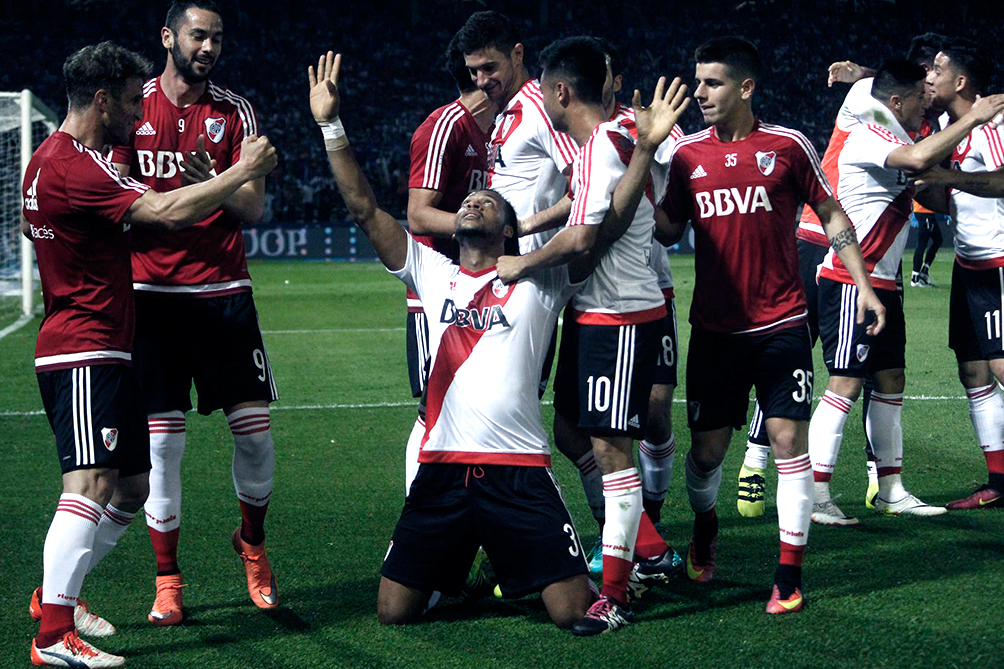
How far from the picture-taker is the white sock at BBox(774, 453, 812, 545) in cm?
451

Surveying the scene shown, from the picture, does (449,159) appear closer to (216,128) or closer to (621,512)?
(216,128)

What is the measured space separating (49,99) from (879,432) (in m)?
28.9

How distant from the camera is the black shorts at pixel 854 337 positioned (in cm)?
594

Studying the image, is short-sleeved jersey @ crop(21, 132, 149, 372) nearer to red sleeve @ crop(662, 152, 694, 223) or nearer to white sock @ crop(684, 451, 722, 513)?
red sleeve @ crop(662, 152, 694, 223)

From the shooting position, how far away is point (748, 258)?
4.72 meters

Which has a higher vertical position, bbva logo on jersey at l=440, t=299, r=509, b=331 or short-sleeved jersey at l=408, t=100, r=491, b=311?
short-sleeved jersey at l=408, t=100, r=491, b=311

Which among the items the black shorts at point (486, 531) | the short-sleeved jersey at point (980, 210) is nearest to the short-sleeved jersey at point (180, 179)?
the black shorts at point (486, 531)

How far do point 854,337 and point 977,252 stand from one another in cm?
106

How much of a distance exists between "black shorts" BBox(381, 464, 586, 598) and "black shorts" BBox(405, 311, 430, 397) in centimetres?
82

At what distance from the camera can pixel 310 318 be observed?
49.6 ft

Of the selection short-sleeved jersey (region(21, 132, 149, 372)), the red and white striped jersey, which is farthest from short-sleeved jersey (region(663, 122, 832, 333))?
short-sleeved jersey (region(21, 132, 149, 372))

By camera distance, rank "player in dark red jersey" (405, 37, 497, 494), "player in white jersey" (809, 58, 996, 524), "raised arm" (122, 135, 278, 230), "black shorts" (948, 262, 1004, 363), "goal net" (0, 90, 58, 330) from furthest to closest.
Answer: "goal net" (0, 90, 58, 330)
"black shorts" (948, 262, 1004, 363)
"player in white jersey" (809, 58, 996, 524)
"player in dark red jersey" (405, 37, 497, 494)
"raised arm" (122, 135, 278, 230)

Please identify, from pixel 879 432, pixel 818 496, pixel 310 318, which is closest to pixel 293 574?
pixel 818 496

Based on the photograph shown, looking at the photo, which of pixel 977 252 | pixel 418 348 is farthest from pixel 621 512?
pixel 977 252
